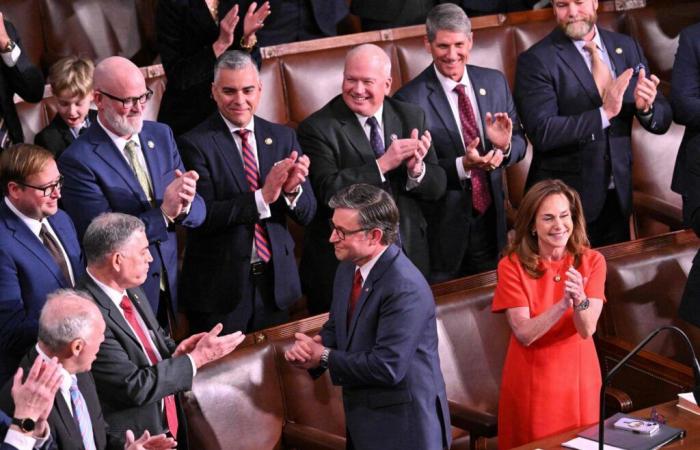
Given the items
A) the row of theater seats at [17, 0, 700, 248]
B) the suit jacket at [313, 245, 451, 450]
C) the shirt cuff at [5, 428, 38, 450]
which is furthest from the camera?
the row of theater seats at [17, 0, 700, 248]

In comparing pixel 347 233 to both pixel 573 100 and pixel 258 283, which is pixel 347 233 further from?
pixel 573 100

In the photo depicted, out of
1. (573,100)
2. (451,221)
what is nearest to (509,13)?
(573,100)

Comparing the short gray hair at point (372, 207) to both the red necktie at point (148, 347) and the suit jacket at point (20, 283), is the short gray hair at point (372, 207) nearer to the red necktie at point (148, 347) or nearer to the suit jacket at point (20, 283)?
the red necktie at point (148, 347)

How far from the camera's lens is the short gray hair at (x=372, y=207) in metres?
3.32

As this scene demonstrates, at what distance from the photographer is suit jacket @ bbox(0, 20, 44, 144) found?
406 cm

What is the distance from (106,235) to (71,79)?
3.59 ft

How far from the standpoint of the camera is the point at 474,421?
3.64 m

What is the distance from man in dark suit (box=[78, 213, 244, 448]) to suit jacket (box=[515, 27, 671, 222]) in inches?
69.3

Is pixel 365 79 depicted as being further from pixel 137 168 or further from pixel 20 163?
pixel 20 163

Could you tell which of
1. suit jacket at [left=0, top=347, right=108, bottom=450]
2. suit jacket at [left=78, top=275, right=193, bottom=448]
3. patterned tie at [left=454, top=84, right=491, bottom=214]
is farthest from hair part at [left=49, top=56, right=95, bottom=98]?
suit jacket at [left=0, top=347, right=108, bottom=450]

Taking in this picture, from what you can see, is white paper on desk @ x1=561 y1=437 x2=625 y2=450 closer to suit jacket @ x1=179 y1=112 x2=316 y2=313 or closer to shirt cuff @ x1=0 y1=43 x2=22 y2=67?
suit jacket @ x1=179 y1=112 x2=316 y2=313

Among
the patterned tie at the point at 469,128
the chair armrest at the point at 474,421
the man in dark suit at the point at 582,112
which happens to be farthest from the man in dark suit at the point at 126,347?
the man in dark suit at the point at 582,112

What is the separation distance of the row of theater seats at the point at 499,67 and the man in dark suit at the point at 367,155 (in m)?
0.66

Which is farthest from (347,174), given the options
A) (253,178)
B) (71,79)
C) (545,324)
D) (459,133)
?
(71,79)
